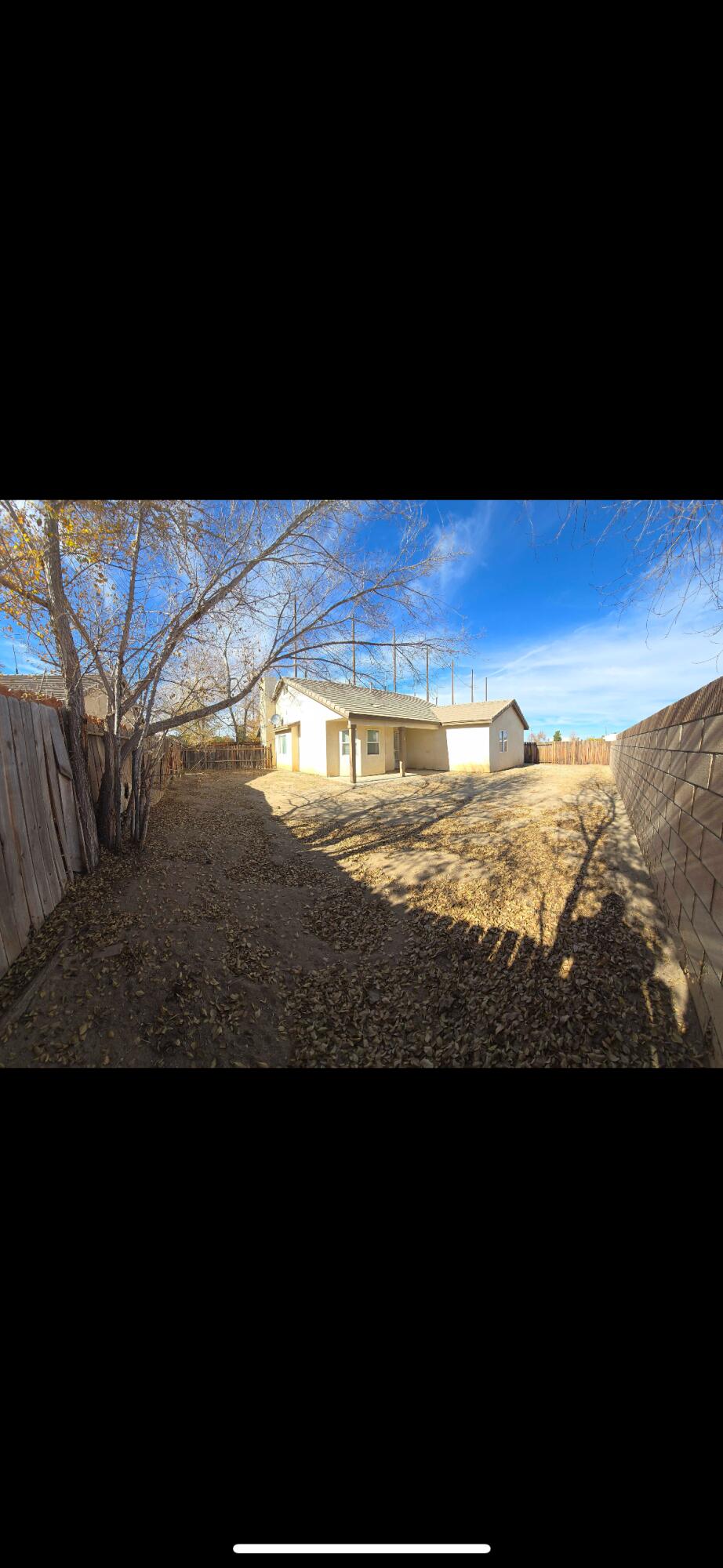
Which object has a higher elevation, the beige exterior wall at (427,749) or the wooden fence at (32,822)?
the beige exterior wall at (427,749)

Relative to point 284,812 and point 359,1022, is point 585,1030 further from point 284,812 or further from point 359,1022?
point 284,812

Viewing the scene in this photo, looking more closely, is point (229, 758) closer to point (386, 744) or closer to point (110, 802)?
point (386, 744)

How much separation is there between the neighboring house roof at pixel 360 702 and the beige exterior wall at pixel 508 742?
193cm

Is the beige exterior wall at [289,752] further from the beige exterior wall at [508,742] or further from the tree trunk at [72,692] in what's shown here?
the tree trunk at [72,692]

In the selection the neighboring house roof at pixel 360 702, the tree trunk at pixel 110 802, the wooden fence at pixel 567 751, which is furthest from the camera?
the neighboring house roof at pixel 360 702

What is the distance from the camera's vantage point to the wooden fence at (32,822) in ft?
9.27

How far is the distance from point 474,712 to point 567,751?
10.1 ft

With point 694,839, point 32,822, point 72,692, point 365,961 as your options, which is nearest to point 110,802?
point 72,692

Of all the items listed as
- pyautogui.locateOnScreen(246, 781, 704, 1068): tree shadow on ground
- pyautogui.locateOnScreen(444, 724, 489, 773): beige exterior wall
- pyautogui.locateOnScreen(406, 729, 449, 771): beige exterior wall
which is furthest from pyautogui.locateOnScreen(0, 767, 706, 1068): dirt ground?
pyautogui.locateOnScreen(406, 729, 449, 771): beige exterior wall

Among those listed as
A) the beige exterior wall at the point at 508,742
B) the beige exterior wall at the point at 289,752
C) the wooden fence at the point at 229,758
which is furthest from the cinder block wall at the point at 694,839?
the wooden fence at the point at 229,758

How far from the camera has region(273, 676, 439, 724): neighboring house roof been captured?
1247 centimetres

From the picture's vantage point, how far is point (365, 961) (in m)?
3.31
